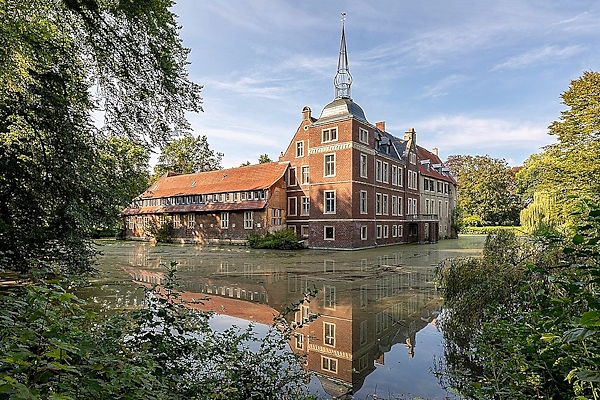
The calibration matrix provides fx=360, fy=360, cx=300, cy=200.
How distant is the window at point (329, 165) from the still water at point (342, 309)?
43.5 feet

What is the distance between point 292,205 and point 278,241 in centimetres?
479

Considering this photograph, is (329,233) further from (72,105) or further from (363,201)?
(72,105)

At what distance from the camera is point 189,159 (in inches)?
2303

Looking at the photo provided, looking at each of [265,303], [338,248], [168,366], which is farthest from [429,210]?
[168,366]

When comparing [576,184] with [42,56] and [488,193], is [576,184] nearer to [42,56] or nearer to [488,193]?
[42,56]

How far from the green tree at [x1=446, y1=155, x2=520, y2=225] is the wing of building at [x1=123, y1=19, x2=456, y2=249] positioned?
2192cm

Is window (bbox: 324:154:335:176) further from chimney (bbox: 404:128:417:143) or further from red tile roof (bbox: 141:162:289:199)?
chimney (bbox: 404:128:417:143)

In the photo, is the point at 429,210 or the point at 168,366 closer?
the point at 168,366

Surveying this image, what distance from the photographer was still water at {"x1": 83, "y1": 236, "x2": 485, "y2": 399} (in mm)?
5014

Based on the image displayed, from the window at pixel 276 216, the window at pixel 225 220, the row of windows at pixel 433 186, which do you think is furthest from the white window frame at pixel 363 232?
the row of windows at pixel 433 186

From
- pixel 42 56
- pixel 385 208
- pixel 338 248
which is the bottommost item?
pixel 338 248

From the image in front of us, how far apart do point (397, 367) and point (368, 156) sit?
2540 centimetres

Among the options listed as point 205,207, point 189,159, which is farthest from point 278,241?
point 189,159

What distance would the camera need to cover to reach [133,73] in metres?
6.87
